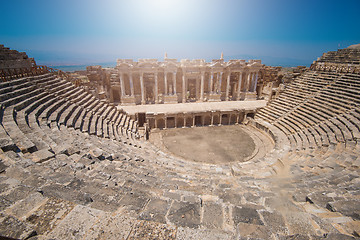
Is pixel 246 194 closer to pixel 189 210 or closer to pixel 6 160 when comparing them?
pixel 189 210

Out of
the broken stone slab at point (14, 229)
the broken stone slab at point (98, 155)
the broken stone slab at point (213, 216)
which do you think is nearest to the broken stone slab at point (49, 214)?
the broken stone slab at point (14, 229)

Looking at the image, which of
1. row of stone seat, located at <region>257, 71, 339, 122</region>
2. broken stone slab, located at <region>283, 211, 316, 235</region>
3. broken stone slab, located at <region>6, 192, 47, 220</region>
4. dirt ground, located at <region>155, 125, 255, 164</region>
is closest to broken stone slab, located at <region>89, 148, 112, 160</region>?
broken stone slab, located at <region>6, 192, 47, 220</region>

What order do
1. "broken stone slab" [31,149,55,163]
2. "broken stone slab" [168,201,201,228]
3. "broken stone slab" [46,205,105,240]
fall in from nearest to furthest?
1. "broken stone slab" [46,205,105,240]
2. "broken stone slab" [168,201,201,228]
3. "broken stone slab" [31,149,55,163]

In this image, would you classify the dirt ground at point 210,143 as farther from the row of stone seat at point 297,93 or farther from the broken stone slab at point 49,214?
the broken stone slab at point 49,214

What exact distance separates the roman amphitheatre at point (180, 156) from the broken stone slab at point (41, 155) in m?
0.04

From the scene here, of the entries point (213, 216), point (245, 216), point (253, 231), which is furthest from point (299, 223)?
point (213, 216)

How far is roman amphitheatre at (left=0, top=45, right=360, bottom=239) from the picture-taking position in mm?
3191

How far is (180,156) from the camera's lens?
14430mm

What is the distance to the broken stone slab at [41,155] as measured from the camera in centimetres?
555

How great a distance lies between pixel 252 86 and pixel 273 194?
24.3 meters

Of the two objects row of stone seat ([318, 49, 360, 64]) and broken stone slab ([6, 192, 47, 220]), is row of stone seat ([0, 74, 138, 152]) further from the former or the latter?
row of stone seat ([318, 49, 360, 64])

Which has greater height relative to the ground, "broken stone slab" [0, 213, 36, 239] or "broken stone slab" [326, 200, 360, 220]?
"broken stone slab" [0, 213, 36, 239]

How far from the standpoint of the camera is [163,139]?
57.3 feet

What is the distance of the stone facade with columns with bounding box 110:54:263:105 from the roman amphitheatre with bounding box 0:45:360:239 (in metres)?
0.19
